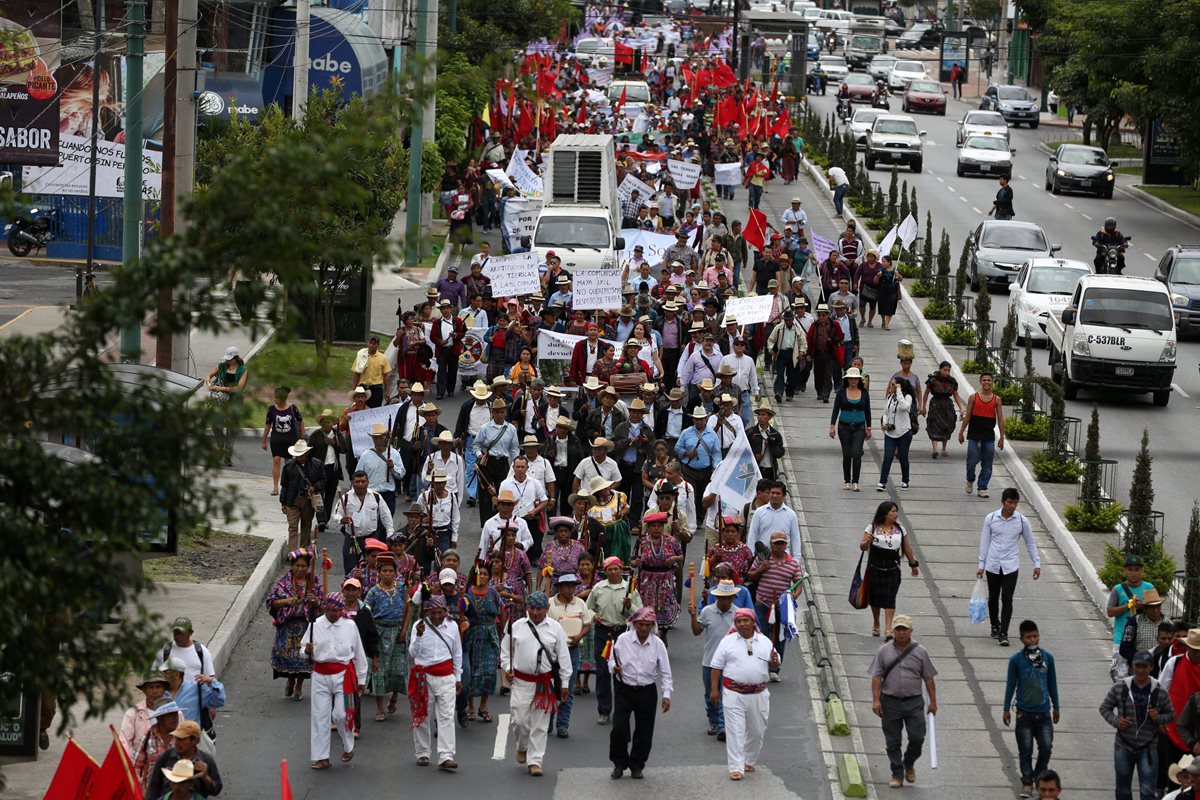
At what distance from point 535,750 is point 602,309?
38.1ft

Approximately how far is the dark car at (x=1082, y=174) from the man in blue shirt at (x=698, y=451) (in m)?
35.5

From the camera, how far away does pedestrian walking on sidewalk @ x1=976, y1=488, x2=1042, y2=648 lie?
1742 cm

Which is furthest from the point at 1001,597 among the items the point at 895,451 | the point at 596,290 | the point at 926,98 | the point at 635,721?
the point at 926,98

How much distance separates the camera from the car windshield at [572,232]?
33.5m

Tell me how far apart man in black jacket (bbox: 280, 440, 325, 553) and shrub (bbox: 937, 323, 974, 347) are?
14850 millimetres

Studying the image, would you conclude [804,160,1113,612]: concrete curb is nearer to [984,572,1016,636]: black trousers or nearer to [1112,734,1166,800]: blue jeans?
[984,572,1016,636]: black trousers

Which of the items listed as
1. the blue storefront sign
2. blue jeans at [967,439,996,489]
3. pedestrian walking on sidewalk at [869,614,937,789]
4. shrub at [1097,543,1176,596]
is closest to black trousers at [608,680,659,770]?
pedestrian walking on sidewalk at [869,614,937,789]

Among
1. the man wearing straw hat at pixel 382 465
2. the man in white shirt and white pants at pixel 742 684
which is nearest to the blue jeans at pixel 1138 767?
the man in white shirt and white pants at pixel 742 684

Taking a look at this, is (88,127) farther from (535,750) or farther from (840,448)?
(535,750)

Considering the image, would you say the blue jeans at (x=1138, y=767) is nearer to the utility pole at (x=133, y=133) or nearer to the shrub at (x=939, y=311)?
the utility pole at (x=133, y=133)

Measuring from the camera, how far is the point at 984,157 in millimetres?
56000

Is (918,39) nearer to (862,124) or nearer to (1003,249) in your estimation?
(862,124)

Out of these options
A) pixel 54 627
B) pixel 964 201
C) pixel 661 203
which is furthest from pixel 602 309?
pixel 964 201

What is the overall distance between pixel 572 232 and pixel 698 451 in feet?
45.8
